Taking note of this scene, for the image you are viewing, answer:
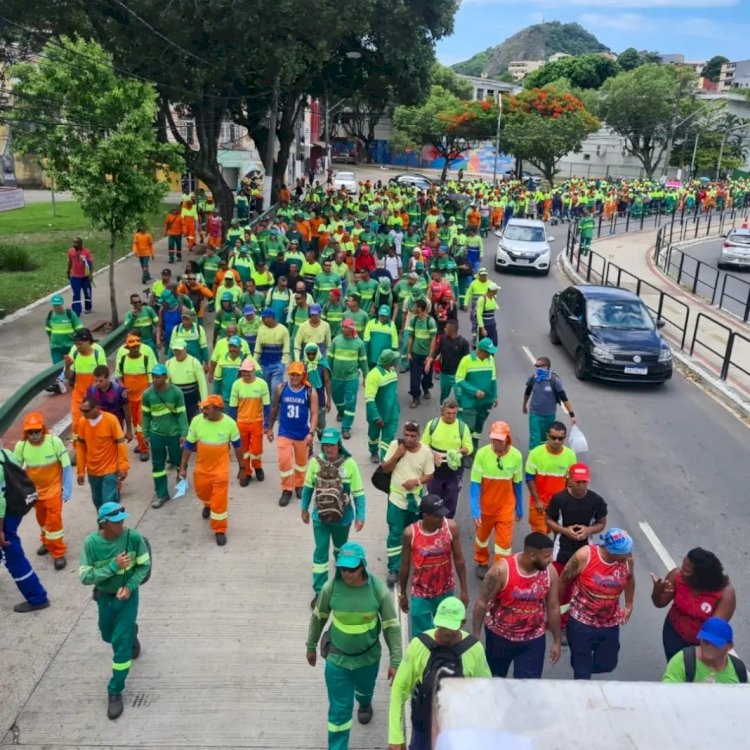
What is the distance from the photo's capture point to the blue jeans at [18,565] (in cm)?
631

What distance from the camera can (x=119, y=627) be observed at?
5.29 meters

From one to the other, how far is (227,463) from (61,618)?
→ 1980mm

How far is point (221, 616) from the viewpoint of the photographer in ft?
21.2

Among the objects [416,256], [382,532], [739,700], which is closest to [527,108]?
[416,256]

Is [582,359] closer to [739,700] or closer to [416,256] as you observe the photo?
[416,256]

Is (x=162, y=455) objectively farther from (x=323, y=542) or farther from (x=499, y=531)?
(x=499, y=531)

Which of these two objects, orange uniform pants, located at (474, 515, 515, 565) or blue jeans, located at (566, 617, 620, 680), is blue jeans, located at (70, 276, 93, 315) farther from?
blue jeans, located at (566, 617, 620, 680)

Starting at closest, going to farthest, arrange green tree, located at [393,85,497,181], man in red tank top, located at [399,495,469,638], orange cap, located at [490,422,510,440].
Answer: man in red tank top, located at [399,495,469,638] → orange cap, located at [490,422,510,440] → green tree, located at [393,85,497,181]

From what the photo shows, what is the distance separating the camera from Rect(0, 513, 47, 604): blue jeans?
6309 millimetres

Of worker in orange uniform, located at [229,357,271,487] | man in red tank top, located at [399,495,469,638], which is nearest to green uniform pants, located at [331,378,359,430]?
worker in orange uniform, located at [229,357,271,487]

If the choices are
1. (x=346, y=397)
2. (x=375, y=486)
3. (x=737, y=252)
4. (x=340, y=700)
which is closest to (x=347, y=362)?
(x=346, y=397)

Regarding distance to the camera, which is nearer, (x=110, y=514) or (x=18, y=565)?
(x=110, y=514)

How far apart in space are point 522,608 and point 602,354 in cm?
880

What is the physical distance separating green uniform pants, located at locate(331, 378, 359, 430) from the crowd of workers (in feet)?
0.08
